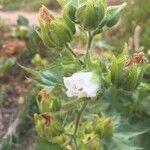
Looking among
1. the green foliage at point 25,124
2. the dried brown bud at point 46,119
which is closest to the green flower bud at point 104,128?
the dried brown bud at point 46,119

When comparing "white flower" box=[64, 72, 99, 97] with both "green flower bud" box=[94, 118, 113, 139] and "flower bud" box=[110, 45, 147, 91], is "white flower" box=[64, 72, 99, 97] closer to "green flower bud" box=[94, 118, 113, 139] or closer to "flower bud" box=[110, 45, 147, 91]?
"flower bud" box=[110, 45, 147, 91]

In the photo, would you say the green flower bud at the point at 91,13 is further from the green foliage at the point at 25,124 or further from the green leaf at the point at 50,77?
the green foliage at the point at 25,124

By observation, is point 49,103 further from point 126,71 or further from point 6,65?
point 6,65

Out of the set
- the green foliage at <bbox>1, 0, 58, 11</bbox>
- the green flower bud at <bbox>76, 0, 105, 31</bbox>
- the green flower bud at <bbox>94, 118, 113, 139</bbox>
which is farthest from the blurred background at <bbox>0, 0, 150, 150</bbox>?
the green flower bud at <bbox>76, 0, 105, 31</bbox>

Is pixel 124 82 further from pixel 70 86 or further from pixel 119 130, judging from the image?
pixel 119 130

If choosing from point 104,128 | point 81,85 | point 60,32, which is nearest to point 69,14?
point 60,32
